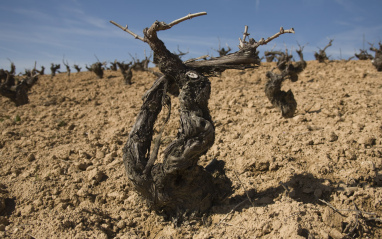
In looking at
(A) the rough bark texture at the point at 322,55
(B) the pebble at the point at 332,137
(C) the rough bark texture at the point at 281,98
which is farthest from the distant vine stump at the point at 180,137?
(A) the rough bark texture at the point at 322,55

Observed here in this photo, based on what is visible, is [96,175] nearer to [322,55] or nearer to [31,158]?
[31,158]

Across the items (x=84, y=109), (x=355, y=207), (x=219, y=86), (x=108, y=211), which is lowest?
(x=108, y=211)

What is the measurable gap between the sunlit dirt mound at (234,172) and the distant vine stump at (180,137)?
305 mm

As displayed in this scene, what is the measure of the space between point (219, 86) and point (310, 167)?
5.08 m

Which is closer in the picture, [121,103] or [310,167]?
[310,167]

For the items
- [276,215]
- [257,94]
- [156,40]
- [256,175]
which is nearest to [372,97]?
[257,94]

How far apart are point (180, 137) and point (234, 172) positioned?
4.23 feet

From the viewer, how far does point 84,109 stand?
7824mm

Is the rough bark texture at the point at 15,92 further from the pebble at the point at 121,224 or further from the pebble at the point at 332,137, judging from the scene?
the pebble at the point at 332,137

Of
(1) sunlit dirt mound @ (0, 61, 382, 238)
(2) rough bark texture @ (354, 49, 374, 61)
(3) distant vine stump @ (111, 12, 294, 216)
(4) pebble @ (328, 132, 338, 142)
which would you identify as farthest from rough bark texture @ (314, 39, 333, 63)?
(3) distant vine stump @ (111, 12, 294, 216)

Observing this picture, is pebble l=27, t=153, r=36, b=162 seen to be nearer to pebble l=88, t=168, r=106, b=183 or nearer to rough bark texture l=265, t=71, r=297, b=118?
pebble l=88, t=168, r=106, b=183

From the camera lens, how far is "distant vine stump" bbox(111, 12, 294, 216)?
122 inches

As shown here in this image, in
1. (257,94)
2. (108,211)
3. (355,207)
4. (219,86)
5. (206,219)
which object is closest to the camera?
(355,207)

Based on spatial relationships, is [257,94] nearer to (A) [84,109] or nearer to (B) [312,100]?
(B) [312,100]
